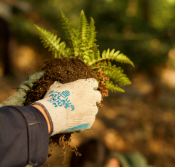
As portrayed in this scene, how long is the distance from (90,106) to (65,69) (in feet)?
1.85

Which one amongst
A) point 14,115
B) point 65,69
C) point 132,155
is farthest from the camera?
point 132,155

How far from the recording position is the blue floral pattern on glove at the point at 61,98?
146 cm

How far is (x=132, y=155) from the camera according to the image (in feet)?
11.6

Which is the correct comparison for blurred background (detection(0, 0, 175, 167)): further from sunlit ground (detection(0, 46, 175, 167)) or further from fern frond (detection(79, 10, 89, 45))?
fern frond (detection(79, 10, 89, 45))

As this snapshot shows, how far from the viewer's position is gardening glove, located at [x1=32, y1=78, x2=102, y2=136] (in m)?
1.38

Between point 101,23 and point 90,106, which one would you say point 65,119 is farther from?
point 101,23

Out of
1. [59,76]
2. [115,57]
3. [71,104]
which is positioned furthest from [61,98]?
[115,57]

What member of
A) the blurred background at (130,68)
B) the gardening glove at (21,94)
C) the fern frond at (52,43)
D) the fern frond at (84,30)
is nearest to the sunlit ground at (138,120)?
the blurred background at (130,68)

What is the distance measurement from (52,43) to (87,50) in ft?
1.63

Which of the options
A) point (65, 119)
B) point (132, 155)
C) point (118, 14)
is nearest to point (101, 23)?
point (118, 14)

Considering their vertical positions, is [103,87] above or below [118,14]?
below

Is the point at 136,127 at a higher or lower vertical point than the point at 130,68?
lower

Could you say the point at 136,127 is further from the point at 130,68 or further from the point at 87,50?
the point at 87,50

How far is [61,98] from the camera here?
1.52 m
